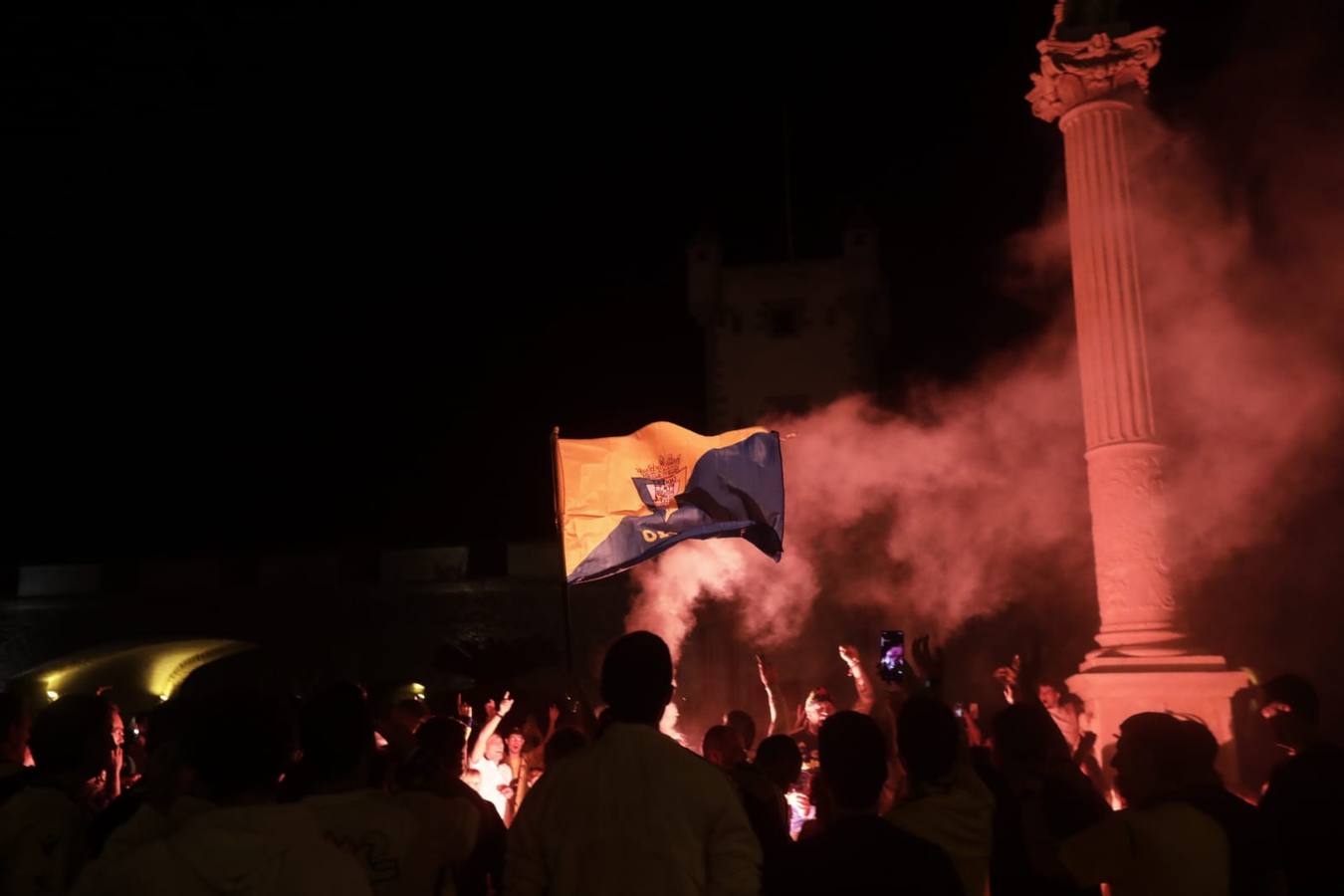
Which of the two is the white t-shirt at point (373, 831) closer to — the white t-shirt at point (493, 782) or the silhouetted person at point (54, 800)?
the silhouetted person at point (54, 800)

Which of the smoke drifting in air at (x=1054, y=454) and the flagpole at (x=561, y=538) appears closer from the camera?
the flagpole at (x=561, y=538)

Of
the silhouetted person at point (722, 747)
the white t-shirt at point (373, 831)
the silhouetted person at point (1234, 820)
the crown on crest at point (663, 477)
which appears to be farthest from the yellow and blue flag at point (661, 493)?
the silhouetted person at point (1234, 820)

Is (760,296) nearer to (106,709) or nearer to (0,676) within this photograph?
(0,676)

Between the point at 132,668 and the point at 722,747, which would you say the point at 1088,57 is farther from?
the point at 132,668

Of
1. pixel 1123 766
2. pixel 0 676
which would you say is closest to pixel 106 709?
pixel 1123 766

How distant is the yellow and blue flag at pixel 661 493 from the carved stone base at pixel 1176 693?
10.9 feet

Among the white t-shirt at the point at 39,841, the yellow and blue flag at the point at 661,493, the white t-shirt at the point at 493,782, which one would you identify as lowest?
the white t-shirt at the point at 493,782

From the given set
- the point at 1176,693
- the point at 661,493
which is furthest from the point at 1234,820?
the point at 661,493

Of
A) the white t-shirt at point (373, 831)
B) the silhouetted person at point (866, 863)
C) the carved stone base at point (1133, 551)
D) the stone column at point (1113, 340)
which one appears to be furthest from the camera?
the stone column at point (1113, 340)

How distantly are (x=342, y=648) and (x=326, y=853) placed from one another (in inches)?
1033

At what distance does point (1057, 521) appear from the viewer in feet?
78.8

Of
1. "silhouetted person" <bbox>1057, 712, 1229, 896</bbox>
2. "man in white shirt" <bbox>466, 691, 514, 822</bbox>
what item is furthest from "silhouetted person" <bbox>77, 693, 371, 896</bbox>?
"man in white shirt" <bbox>466, 691, 514, 822</bbox>

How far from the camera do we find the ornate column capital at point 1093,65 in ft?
35.9

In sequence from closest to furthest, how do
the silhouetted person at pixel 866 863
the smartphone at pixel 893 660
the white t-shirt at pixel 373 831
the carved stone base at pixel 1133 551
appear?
1. the silhouetted person at pixel 866 863
2. the white t-shirt at pixel 373 831
3. the smartphone at pixel 893 660
4. the carved stone base at pixel 1133 551
